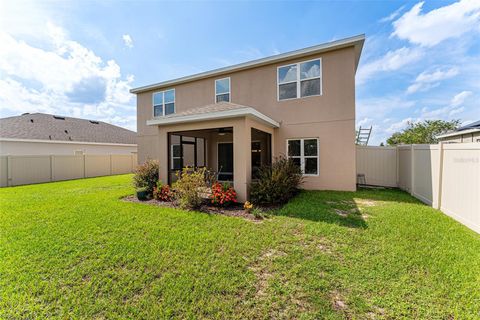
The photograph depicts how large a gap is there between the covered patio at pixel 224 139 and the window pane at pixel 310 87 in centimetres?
190

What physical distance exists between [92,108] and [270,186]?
23.9m

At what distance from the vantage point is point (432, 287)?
2633mm

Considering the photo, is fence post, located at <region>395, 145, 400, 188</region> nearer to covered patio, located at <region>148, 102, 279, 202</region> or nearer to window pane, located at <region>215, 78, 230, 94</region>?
covered patio, located at <region>148, 102, 279, 202</region>

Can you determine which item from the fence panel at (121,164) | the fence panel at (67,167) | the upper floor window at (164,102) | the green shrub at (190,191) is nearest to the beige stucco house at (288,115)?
the green shrub at (190,191)

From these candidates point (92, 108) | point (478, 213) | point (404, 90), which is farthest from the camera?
point (92, 108)

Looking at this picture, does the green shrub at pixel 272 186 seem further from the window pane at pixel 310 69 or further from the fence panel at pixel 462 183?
the window pane at pixel 310 69

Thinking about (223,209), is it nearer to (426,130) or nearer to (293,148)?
(293,148)

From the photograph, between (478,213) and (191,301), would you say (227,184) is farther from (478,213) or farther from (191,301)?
(478,213)

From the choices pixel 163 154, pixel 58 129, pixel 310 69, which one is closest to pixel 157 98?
pixel 163 154

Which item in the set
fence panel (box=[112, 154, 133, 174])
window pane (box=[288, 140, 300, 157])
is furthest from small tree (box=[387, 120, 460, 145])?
fence panel (box=[112, 154, 133, 174])

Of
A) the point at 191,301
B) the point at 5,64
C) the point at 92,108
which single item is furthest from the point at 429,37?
the point at 92,108

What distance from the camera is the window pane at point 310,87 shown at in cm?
881

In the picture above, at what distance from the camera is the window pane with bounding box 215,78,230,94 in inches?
421

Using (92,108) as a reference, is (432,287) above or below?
below
